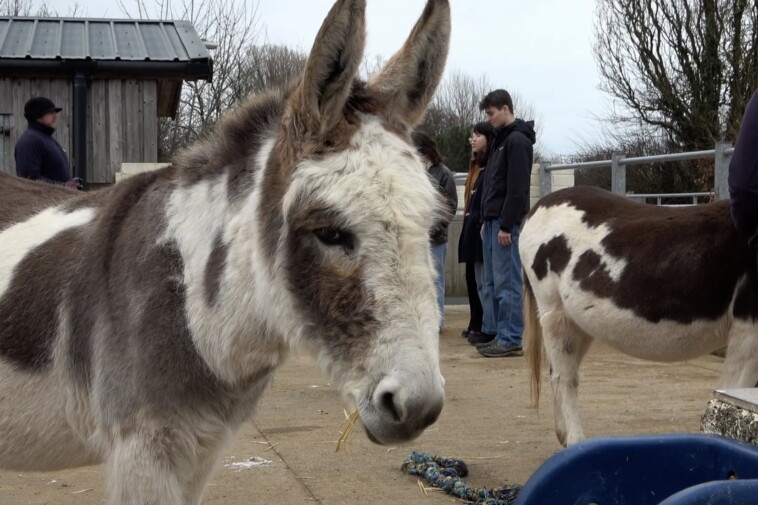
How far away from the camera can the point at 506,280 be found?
26.9ft

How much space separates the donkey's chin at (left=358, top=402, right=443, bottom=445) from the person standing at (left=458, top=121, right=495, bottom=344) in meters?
6.63

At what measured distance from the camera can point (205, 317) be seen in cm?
250

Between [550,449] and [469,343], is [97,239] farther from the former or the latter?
[469,343]

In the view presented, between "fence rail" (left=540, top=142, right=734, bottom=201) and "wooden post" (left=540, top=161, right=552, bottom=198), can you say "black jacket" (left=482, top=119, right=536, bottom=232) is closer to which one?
"fence rail" (left=540, top=142, right=734, bottom=201)

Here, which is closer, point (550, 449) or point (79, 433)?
point (79, 433)

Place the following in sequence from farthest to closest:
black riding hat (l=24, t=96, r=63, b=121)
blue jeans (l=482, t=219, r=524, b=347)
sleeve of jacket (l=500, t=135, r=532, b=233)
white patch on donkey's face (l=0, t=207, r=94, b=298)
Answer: blue jeans (l=482, t=219, r=524, b=347)
sleeve of jacket (l=500, t=135, r=532, b=233)
black riding hat (l=24, t=96, r=63, b=121)
white patch on donkey's face (l=0, t=207, r=94, b=298)

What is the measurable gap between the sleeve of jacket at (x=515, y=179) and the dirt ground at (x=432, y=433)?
1.35 meters

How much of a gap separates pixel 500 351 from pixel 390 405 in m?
6.48

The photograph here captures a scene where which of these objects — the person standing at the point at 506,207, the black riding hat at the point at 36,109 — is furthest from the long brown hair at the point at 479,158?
the black riding hat at the point at 36,109

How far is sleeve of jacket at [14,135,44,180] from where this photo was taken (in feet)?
23.7

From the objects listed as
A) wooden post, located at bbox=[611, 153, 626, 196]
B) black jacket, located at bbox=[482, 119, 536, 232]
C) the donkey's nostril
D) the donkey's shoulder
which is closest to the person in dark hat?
black jacket, located at bbox=[482, 119, 536, 232]

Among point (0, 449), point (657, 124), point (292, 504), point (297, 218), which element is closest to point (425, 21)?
point (297, 218)

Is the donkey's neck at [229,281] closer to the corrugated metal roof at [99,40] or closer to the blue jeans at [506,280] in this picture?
the blue jeans at [506,280]

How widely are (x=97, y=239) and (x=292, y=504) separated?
1976mm
